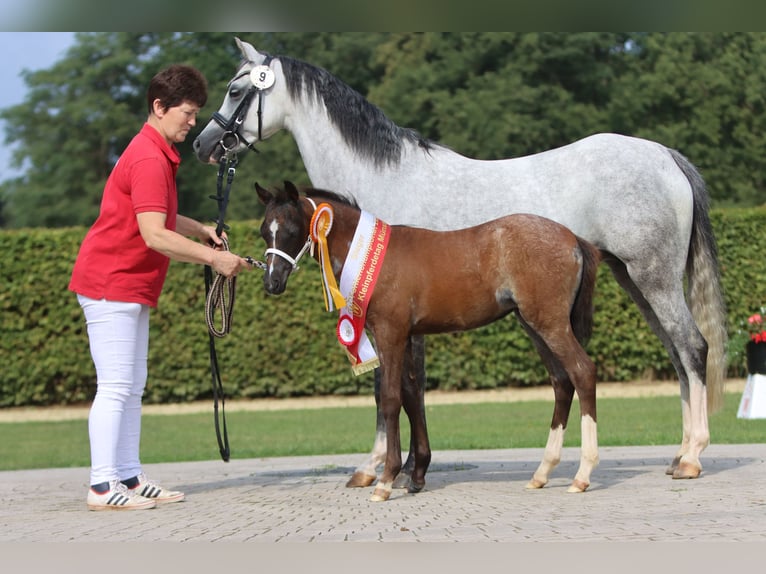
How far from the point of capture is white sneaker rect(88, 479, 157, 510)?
18.7ft

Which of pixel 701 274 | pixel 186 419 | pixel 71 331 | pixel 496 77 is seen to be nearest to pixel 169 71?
pixel 701 274

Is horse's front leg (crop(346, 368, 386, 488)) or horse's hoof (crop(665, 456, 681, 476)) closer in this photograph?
horse's front leg (crop(346, 368, 386, 488))

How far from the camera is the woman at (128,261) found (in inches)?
223

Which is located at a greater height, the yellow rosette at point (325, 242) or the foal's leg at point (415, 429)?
the yellow rosette at point (325, 242)

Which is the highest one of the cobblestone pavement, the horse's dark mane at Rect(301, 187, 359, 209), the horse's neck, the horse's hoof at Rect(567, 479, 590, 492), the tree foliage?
the tree foliage

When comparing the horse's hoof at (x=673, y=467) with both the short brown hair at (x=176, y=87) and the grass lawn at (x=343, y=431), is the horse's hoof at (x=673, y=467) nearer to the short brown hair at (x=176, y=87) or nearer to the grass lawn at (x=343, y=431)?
the grass lawn at (x=343, y=431)

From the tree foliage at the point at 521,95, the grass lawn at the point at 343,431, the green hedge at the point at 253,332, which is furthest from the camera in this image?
the tree foliage at the point at 521,95

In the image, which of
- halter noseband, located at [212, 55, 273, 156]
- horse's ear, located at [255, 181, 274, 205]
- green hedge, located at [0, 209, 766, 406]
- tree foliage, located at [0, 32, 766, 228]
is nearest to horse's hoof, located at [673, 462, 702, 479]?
horse's ear, located at [255, 181, 274, 205]

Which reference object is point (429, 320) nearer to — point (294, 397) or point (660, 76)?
point (294, 397)

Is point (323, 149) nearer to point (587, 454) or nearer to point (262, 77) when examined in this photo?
point (262, 77)

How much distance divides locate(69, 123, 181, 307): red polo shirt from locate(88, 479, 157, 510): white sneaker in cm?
111

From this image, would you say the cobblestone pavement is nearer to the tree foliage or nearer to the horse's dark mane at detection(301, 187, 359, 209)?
the horse's dark mane at detection(301, 187, 359, 209)

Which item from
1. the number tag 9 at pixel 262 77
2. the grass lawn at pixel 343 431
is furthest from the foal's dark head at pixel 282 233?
the grass lawn at pixel 343 431

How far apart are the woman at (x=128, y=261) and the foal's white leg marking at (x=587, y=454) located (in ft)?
7.47
